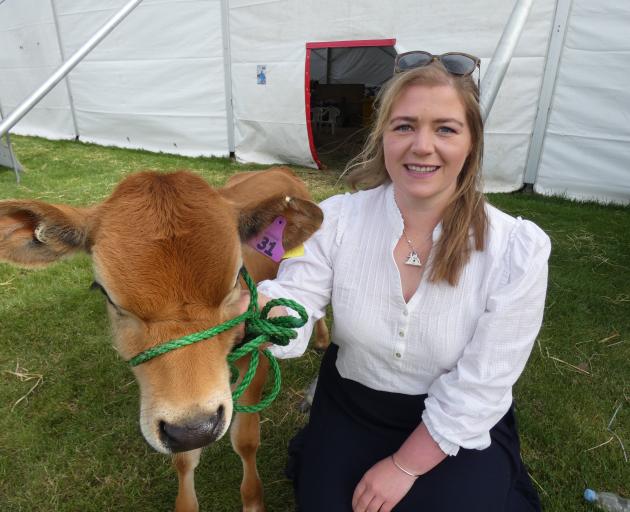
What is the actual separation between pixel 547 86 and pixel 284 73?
15.7 feet

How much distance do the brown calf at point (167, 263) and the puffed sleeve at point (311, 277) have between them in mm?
202

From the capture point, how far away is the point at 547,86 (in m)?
7.02

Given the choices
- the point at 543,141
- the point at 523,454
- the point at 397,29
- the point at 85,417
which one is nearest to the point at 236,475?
the point at 85,417

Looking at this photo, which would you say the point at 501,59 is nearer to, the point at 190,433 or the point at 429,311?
the point at 429,311

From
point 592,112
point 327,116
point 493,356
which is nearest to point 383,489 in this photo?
point 493,356

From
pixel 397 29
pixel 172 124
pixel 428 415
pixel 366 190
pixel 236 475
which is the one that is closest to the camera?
pixel 428 415

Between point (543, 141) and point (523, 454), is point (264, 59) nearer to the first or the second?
point (543, 141)

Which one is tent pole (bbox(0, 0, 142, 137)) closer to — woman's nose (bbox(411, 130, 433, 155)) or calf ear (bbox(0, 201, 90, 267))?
calf ear (bbox(0, 201, 90, 267))

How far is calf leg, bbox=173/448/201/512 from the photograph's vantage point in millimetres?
2273

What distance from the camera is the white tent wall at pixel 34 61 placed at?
42.1 ft

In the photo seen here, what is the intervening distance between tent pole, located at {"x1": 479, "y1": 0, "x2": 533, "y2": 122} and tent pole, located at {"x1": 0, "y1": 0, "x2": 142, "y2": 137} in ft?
11.6

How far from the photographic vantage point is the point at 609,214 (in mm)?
6488

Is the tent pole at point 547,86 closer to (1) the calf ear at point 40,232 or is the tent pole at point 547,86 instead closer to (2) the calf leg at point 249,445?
(2) the calf leg at point 249,445

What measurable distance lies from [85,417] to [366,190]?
2.33 m
